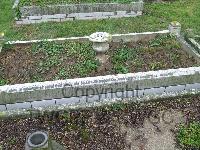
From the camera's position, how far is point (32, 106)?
9.09 m

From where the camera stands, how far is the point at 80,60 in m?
10.7

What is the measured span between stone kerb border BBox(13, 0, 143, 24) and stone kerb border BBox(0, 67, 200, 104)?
4.92 m

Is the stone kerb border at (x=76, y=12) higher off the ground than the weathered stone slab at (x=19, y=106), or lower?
higher

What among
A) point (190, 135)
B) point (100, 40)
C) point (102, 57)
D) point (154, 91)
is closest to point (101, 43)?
point (100, 40)

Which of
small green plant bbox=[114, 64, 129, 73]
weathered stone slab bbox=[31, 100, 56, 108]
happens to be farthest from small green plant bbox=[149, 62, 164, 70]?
weathered stone slab bbox=[31, 100, 56, 108]

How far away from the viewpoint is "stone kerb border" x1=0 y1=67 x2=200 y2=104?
29.2ft

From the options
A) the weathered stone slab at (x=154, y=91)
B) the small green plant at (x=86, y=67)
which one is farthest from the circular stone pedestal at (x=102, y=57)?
the weathered stone slab at (x=154, y=91)

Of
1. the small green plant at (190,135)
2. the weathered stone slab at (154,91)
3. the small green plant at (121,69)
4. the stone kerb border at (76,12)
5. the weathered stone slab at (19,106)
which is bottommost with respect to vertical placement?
the small green plant at (190,135)

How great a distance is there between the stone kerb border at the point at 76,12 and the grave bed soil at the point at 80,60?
254cm

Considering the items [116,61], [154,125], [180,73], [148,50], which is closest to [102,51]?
[116,61]

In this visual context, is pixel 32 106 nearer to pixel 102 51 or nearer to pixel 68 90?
pixel 68 90

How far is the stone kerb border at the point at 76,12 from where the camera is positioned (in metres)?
13.6

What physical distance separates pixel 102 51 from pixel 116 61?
19.4 inches

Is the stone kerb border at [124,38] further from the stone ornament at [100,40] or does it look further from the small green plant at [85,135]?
the small green plant at [85,135]
